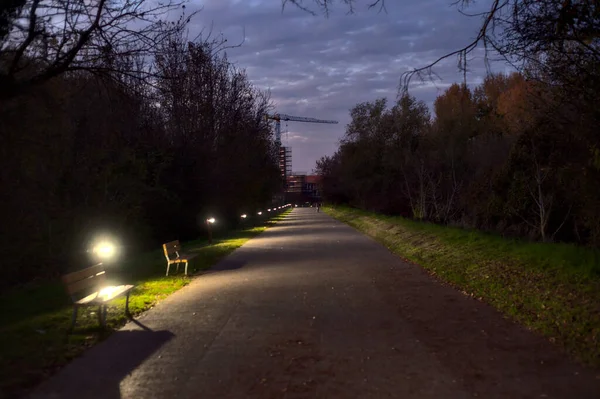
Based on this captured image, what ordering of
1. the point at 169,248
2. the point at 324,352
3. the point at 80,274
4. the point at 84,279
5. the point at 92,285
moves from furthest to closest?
1. the point at 169,248
2. the point at 92,285
3. the point at 84,279
4. the point at 80,274
5. the point at 324,352

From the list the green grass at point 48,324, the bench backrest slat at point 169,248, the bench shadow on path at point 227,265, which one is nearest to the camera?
the green grass at point 48,324

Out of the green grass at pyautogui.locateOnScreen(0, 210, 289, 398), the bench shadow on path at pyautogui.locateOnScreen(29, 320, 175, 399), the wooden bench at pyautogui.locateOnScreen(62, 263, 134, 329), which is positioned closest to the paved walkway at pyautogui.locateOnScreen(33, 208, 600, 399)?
the bench shadow on path at pyautogui.locateOnScreen(29, 320, 175, 399)

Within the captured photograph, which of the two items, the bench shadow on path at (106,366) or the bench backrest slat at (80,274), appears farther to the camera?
the bench backrest slat at (80,274)

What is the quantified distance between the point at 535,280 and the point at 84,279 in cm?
756

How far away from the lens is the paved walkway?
5.61m

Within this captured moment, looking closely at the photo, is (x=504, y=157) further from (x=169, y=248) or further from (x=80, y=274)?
(x=80, y=274)

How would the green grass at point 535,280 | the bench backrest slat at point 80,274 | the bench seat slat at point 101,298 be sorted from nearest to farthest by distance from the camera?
the green grass at point 535,280, the bench seat slat at point 101,298, the bench backrest slat at point 80,274

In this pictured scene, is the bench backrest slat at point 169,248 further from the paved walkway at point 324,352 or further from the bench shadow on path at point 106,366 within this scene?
the bench shadow on path at point 106,366

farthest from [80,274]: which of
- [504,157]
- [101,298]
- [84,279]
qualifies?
[504,157]

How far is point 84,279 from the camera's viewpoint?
923 cm

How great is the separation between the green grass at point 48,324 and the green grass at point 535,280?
581 cm

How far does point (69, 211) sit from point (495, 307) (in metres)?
11.4

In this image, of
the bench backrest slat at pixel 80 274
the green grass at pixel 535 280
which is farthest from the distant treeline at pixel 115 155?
the green grass at pixel 535 280

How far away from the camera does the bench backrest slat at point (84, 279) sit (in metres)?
8.52
